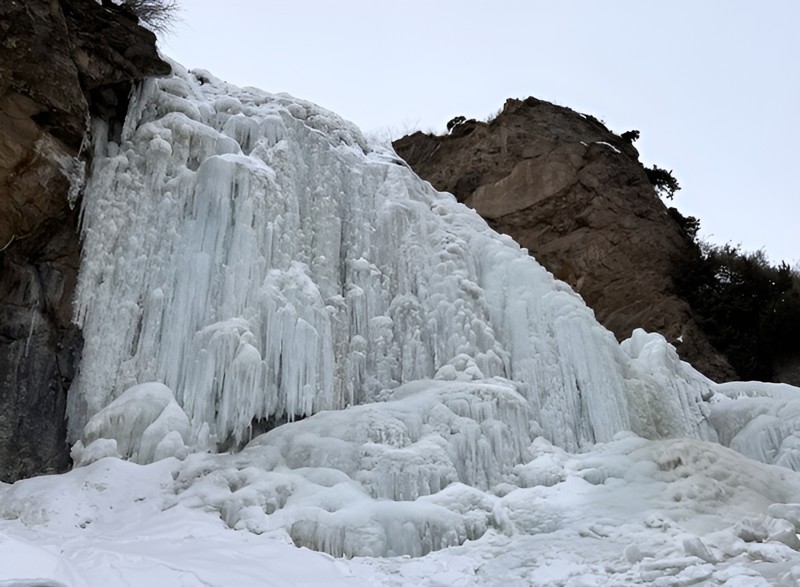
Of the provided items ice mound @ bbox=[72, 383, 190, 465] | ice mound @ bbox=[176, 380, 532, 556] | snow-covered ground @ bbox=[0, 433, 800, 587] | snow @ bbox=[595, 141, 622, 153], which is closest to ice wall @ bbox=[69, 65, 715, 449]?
Result: ice mound @ bbox=[72, 383, 190, 465]

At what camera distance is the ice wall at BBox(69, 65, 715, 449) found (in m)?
8.73

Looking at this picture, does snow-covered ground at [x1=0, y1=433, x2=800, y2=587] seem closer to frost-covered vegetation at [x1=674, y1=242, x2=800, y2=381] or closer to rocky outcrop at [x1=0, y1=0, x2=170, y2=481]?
rocky outcrop at [x1=0, y1=0, x2=170, y2=481]

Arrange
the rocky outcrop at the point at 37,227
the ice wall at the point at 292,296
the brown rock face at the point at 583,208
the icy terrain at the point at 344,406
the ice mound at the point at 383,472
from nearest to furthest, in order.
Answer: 1. the icy terrain at the point at 344,406
2. the ice mound at the point at 383,472
3. the rocky outcrop at the point at 37,227
4. the ice wall at the point at 292,296
5. the brown rock face at the point at 583,208

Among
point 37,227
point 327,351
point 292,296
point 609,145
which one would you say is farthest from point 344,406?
point 609,145

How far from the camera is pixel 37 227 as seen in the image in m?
8.60

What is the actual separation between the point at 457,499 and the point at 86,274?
535 centimetres

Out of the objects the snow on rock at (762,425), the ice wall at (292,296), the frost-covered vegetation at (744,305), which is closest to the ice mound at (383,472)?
the ice wall at (292,296)

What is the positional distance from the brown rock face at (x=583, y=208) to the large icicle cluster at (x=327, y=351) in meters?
5.12

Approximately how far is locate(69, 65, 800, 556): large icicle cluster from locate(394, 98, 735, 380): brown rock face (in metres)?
5.12

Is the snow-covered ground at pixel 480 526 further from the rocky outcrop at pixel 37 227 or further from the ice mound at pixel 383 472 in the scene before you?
the rocky outcrop at pixel 37 227

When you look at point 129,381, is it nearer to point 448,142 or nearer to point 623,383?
point 623,383

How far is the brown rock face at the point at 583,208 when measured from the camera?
16.7 metres

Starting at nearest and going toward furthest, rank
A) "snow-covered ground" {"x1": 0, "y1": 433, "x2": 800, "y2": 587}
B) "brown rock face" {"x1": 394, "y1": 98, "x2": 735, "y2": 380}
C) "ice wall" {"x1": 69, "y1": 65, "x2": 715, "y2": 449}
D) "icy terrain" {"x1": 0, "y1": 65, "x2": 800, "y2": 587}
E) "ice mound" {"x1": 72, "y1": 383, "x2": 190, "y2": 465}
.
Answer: "snow-covered ground" {"x1": 0, "y1": 433, "x2": 800, "y2": 587}
"icy terrain" {"x1": 0, "y1": 65, "x2": 800, "y2": 587}
"ice mound" {"x1": 72, "y1": 383, "x2": 190, "y2": 465}
"ice wall" {"x1": 69, "y1": 65, "x2": 715, "y2": 449}
"brown rock face" {"x1": 394, "y1": 98, "x2": 735, "y2": 380}

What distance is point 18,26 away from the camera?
851 centimetres
